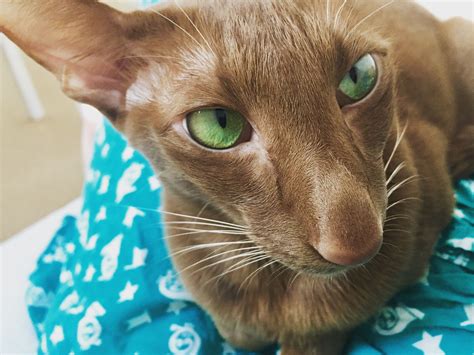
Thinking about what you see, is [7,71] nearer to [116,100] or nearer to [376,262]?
[116,100]

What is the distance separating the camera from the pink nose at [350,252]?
0.56 metres

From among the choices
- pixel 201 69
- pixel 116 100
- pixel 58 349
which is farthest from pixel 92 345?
pixel 201 69

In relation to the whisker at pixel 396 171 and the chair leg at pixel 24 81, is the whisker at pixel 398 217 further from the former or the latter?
the chair leg at pixel 24 81

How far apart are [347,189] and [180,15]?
0.96ft

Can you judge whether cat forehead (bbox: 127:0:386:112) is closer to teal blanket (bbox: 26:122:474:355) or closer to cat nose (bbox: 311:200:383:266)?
cat nose (bbox: 311:200:383:266)

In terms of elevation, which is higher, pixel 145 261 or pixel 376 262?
pixel 145 261

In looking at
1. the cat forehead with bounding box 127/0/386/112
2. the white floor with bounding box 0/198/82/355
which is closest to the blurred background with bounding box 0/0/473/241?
the white floor with bounding box 0/198/82/355

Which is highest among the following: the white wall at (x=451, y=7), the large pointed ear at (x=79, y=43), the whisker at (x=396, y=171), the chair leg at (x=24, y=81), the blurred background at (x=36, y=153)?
the chair leg at (x=24, y=81)

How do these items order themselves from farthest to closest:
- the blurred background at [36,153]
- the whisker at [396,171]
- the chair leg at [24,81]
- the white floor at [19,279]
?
the chair leg at [24,81] → the blurred background at [36,153] → the white floor at [19,279] → the whisker at [396,171]

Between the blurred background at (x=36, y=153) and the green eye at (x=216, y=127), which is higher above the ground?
the blurred background at (x=36, y=153)

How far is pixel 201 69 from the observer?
625 mm

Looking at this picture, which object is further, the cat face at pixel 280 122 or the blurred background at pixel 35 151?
the blurred background at pixel 35 151

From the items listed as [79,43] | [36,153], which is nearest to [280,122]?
[79,43]

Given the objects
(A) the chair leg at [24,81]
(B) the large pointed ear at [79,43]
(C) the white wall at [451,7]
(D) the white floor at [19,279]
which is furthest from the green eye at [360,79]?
(A) the chair leg at [24,81]
